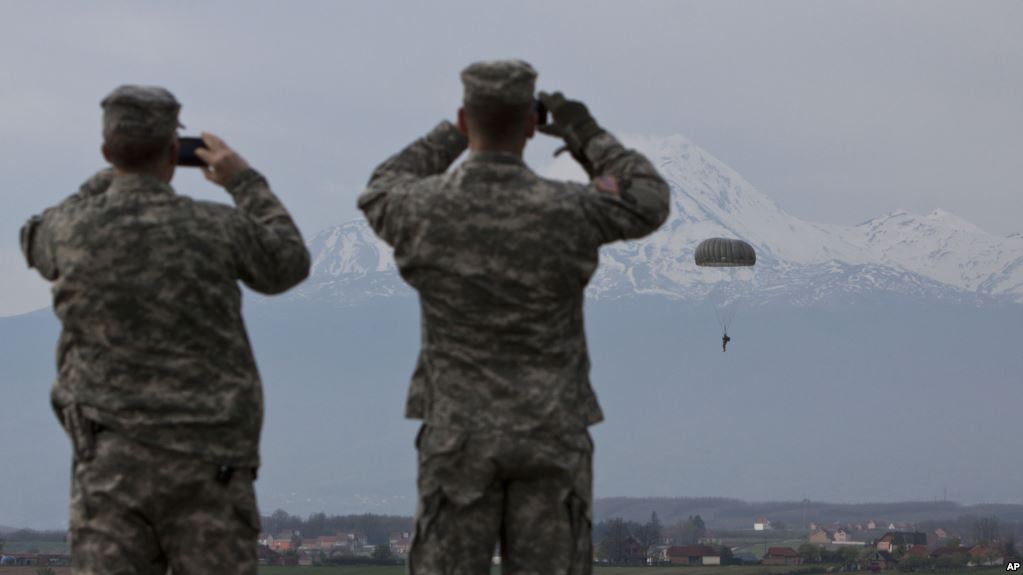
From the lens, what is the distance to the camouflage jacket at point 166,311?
7836 mm

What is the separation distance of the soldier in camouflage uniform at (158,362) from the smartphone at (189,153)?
8.1 inches

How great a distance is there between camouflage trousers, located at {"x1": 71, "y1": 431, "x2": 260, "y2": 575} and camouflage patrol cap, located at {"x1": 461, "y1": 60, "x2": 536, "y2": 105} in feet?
6.00

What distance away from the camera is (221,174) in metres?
8.24

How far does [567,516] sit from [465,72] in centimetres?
190

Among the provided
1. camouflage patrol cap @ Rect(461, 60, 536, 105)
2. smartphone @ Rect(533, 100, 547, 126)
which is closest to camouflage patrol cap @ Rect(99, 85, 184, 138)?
camouflage patrol cap @ Rect(461, 60, 536, 105)

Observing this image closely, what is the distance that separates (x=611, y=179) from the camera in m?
8.36

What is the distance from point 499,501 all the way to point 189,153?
1985 mm

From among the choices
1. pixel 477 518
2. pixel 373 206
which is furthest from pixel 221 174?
pixel 477 518

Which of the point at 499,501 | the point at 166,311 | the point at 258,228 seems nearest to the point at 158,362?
the point at 166,311

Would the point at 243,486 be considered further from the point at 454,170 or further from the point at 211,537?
the point at 454,170

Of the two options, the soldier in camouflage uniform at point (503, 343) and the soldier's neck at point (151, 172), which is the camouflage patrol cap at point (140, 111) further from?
the soldier in camouflage uniform at point (503, 343)

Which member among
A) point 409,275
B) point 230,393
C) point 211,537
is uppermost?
point 409,275

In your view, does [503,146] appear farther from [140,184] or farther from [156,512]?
[156,512]

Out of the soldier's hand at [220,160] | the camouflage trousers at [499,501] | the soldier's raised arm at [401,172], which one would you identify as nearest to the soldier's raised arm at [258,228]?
the soldier's hand at [220,160]
